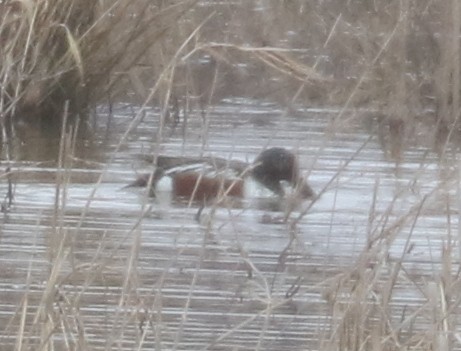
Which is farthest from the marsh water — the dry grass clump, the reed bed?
the dry grass clump

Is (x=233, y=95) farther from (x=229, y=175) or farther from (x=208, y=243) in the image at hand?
(x=208, y=243)

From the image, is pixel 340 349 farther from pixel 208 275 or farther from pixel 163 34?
pixel 163 34

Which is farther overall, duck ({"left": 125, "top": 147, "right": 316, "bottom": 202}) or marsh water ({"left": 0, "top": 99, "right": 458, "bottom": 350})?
duck ({"left": 125, "top": 147, "right": 316, "bottom": 202})

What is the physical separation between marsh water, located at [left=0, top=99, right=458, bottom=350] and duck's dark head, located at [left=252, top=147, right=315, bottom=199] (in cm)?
10

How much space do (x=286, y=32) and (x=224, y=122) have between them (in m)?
3.03

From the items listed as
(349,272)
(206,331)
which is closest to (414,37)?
(206,331)

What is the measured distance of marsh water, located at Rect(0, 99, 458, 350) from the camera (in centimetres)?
384

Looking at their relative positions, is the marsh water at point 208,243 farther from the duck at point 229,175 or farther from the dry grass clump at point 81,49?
the dry grass clump at point 81,49

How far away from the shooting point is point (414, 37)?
9.34 m

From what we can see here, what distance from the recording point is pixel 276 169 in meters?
6.48

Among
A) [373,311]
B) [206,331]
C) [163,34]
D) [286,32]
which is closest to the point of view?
[373,311]

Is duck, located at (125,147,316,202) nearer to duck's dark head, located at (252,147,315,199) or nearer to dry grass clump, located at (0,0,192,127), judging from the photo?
duck's dark head, located at (252,147,315,199)

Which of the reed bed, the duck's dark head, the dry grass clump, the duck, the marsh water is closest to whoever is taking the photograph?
the reed bed

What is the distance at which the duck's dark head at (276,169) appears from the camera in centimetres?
648
